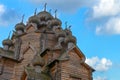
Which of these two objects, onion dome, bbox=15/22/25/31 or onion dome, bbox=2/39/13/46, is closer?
onion dome, bbox=2/39/13/46

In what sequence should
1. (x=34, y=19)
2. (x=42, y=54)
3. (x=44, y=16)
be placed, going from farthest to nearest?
(x=44, y=16) → (x=34, y=19) → (x=42, y=54)

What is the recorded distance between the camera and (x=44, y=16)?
105 feet

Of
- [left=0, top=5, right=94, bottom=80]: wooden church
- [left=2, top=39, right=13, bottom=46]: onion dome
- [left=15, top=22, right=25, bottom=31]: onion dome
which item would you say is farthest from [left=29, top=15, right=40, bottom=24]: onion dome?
[left=2, top=39, right=13, bottom=46]: onion dome

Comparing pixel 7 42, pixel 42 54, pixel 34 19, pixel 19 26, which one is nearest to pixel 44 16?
pixel 34 19

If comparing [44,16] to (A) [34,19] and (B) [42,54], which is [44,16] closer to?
(A) [34,19]

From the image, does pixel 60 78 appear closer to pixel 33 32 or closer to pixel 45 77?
pixel 45 77

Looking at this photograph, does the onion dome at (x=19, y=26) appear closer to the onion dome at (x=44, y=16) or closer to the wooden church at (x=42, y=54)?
the wooden church at (x=42, y=54)

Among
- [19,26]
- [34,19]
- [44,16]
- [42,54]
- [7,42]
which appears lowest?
[42,54]

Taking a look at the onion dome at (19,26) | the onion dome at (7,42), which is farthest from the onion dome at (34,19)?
the onion dome at (7,42)

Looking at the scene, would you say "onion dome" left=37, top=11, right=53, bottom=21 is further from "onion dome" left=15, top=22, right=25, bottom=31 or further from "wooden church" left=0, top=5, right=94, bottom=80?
"onion dome" left=15, top=22, right=25, bottom=31

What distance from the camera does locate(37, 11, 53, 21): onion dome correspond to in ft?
104

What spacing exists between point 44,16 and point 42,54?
26.7ft

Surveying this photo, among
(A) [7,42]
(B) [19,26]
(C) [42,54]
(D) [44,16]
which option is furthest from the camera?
(D) [44,16]

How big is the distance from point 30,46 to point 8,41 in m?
3.85
